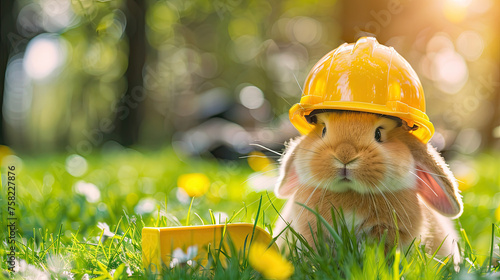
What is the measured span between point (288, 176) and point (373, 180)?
568 mm

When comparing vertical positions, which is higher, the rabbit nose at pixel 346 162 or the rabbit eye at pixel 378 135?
the rabbit eye at pixel 378 135

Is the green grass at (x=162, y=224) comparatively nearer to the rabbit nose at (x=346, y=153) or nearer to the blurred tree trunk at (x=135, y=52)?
the rabbit nose at (x=346, y=153)

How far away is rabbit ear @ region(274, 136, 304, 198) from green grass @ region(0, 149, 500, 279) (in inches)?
4.5

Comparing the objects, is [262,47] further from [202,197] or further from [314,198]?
[314,198]

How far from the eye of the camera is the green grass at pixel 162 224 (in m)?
1.86

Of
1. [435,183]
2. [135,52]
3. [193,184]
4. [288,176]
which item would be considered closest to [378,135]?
[435,183]

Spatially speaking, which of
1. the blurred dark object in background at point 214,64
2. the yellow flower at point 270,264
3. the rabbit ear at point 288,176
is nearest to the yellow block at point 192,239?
the yellow flower at point 270,264

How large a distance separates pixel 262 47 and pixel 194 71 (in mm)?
3367

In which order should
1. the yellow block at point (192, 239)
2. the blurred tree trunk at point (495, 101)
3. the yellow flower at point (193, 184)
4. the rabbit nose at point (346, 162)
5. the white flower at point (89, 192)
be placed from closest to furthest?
the yellow block at point (192, 239), the rabbit nose at point (346, 162), the white flower at point (89, 192), the yellow flower at point (193, 184), the blurred tree trunk at point (495, 101)

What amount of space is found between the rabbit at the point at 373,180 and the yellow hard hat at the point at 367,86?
0.29 ft

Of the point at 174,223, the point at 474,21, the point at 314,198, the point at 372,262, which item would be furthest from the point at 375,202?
the point at 474,21

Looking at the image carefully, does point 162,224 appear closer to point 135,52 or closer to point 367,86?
point 367,86

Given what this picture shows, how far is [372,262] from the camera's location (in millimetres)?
1753

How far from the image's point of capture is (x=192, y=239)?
6.75 ft
